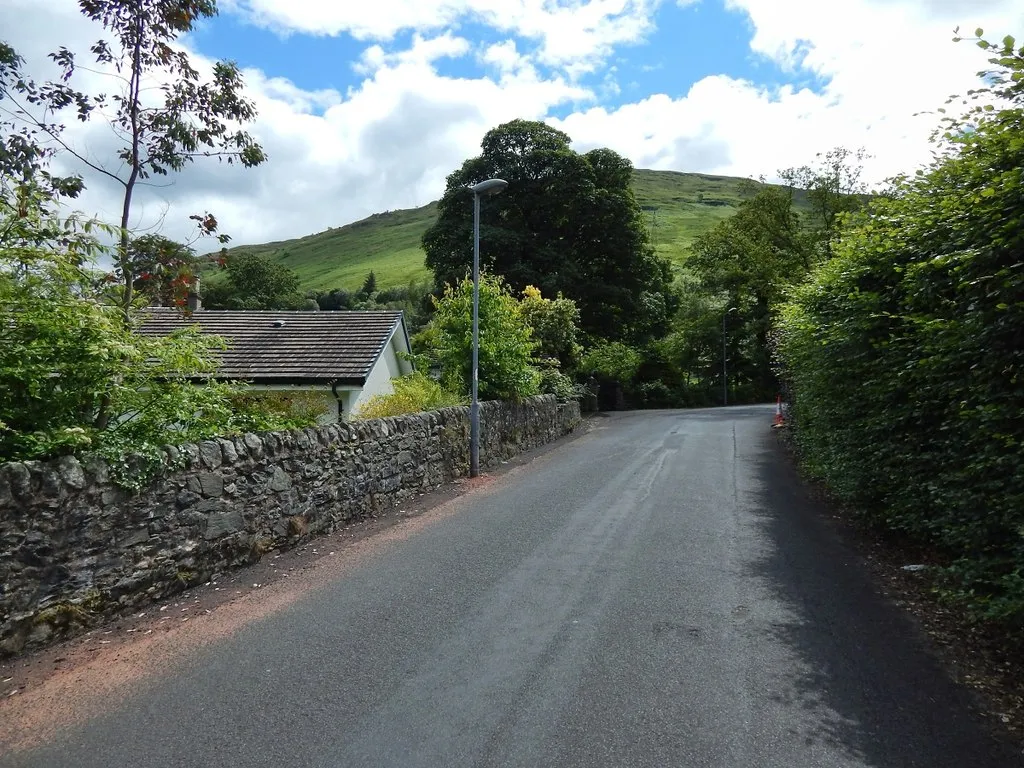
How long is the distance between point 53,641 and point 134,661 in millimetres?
779

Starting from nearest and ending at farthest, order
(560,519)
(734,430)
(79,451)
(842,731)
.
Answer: (842,731) < (79,451) < (560,519) < (734,430)

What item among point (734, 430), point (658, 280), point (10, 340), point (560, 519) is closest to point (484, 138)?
point (658, 280)

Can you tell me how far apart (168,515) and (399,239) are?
471ft

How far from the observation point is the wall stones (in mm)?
5277

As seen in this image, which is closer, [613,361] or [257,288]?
[613,361]

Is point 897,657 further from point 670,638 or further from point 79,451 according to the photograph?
point 79,451

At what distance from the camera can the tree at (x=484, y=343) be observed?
17875 millimetres

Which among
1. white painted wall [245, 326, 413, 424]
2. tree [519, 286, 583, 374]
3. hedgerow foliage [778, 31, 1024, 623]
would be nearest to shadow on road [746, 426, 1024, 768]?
hedgerow foliage [778, 31, 1024, 623]

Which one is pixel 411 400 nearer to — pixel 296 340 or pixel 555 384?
pixel 296 340

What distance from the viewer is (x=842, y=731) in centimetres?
408

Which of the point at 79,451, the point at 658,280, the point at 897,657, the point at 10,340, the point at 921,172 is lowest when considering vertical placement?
the point at 897,657

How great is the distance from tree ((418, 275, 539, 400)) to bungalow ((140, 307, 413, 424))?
2.95 metres

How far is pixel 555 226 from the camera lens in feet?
123

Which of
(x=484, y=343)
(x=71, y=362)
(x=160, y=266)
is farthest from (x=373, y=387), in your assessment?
(x=71, y=362)
